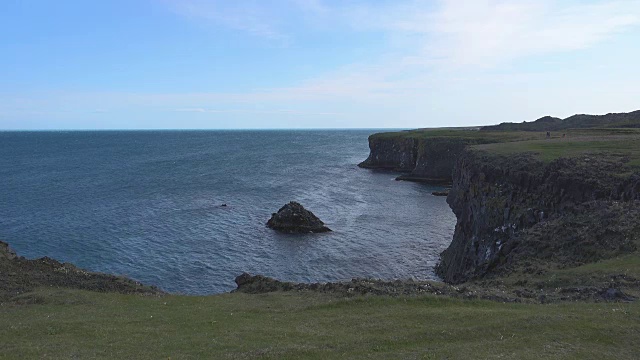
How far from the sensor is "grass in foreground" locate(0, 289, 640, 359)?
17.4m

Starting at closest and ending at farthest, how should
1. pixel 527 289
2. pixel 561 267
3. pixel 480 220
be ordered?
pixel 527 289, pixel 561 267, pixel 480 220

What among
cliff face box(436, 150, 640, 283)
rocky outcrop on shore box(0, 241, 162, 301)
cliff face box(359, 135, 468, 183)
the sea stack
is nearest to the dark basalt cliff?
cliff face box(359, 135, 468, 183)

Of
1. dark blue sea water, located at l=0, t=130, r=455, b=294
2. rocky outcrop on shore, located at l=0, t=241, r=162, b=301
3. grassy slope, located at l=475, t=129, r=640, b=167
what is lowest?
dark blue sea water, located at l=0, t=130, r=455, b=294

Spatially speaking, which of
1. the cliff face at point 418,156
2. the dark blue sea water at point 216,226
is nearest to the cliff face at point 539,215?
the dark blue sea water at point 216,226

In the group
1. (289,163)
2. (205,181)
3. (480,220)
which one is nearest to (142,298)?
(480,220)

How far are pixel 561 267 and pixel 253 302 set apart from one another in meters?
19.6

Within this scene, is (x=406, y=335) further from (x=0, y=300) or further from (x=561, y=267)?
(x=0, y=300)

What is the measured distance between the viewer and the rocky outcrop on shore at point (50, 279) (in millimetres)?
29864

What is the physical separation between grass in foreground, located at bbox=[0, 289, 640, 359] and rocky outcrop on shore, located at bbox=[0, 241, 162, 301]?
13.1ft

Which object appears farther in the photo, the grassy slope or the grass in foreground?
the grassy slope

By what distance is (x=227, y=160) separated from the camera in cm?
17550

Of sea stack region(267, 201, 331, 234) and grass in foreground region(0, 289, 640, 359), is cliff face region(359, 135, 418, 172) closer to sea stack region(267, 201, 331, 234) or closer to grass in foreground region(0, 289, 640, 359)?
sea stack region(267, 201, 331, 234)

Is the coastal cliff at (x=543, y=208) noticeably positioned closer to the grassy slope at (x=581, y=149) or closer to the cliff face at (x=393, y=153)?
the grassy slope at (x=581, y=149)

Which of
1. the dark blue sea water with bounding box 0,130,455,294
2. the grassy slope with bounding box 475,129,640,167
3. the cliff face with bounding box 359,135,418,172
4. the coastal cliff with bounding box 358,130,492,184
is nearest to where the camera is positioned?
the grassy slope with bounding box 475,129,640,167
